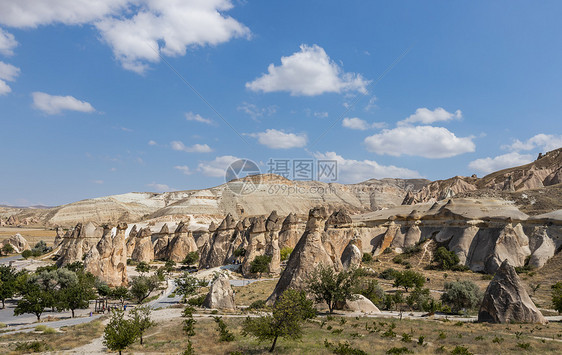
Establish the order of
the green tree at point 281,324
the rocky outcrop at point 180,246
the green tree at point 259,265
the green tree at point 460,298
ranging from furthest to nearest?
the rocky outcrop at point 180,246
the green tree at point 259,265
the green tree at point 460,298
the green tree at point 281,324

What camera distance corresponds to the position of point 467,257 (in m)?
44.8

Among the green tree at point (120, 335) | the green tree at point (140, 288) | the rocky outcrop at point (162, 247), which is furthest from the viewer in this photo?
the rocky outcrop at point (162, 247)

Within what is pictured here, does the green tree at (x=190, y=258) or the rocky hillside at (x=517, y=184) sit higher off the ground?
the rocky hillside at (x=517, y=184)

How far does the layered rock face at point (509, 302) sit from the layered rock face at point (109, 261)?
3163cm

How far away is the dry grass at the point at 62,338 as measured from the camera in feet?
55.3

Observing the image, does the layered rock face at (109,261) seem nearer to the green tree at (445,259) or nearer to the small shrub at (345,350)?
the small shrub at (345,350)

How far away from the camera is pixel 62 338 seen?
60.7ft

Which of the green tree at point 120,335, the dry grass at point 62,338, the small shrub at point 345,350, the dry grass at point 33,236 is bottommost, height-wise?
the dry grass at point 62,338

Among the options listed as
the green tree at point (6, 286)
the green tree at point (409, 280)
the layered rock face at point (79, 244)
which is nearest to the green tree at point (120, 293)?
the green tree at point (6, 286)

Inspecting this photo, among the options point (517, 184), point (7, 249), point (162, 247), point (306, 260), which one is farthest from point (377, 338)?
point (517, 184)

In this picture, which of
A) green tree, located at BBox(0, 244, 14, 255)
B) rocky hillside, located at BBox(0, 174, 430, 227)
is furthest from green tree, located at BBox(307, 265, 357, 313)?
rocky hillside, located at BBox(0, 174, 430, 227)

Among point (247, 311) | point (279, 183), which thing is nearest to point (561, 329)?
point (247, 311)

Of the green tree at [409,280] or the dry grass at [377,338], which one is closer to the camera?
the dry grass at [377,338]

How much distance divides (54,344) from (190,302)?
38.2ft
